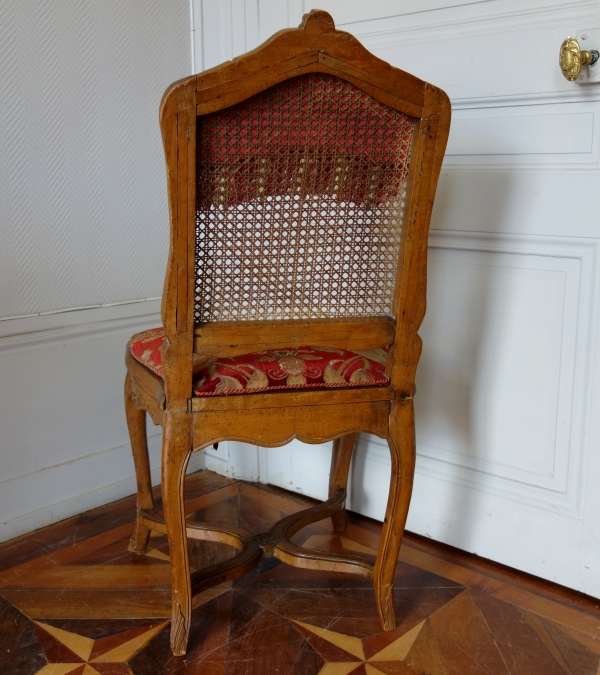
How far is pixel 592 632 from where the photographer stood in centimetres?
151

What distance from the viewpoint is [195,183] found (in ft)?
3.85

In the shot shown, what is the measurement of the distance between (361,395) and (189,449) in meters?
0.33

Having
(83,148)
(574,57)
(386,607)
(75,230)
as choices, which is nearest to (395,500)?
(386,607)

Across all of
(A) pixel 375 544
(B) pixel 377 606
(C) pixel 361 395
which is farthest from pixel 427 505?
(C) pixel 361 395

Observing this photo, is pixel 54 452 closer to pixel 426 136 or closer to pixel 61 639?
pixel 61 639

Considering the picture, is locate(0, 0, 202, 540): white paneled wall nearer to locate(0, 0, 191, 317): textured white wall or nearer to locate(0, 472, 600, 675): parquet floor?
locate(0, 0, 191, 317): textured white wall

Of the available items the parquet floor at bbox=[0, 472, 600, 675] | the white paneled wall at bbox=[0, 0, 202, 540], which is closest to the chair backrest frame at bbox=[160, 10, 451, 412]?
the parquet floor at bbox=[0, 472, 600, 675]

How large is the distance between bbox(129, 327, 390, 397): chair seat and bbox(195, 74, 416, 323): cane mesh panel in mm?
95

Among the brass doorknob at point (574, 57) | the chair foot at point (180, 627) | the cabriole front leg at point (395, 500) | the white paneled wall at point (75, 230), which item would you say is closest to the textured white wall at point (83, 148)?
the white paneled wall at point (75, 230)

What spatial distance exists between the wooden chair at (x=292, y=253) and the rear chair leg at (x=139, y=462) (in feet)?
0.78

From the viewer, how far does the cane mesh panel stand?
119 cm

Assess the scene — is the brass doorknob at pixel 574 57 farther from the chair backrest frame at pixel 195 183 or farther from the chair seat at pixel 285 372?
the chair seat at pixel 285 372

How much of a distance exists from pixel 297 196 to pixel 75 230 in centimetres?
92

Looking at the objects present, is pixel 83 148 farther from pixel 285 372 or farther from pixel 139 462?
pixel 285 372
